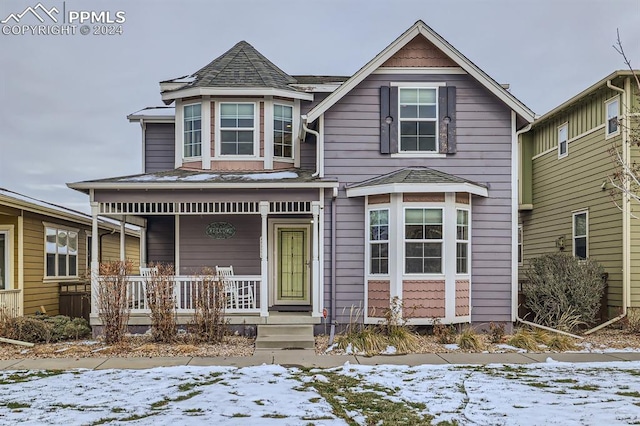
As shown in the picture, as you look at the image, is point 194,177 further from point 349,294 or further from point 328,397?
point 328,397

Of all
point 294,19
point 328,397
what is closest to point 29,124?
point 294,19

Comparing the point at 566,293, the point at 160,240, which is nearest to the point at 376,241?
the point at 566,293

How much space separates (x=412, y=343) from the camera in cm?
1036

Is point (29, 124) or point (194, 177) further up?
point (29, 124)

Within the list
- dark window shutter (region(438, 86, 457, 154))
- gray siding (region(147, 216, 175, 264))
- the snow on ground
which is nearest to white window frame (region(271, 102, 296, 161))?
gray siding (region(147, 216, 175, 264))

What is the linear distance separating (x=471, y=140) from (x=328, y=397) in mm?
7508

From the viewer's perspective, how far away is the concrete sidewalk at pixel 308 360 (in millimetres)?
8984

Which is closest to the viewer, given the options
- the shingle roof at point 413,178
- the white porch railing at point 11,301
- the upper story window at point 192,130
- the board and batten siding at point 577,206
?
the shingle roof at point 413,178

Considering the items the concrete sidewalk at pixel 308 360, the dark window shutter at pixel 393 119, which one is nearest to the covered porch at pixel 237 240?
the dark window shutter at pixel 393 119

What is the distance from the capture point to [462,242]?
39.2 ft

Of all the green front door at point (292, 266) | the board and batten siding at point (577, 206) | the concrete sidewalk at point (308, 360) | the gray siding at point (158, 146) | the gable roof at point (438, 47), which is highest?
the gable roof at point (438, 47)

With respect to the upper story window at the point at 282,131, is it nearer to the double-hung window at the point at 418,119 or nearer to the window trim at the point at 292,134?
the window trim at the point at 292,134

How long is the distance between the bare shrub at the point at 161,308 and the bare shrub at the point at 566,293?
25.0ft

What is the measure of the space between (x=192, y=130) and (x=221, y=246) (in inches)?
114
